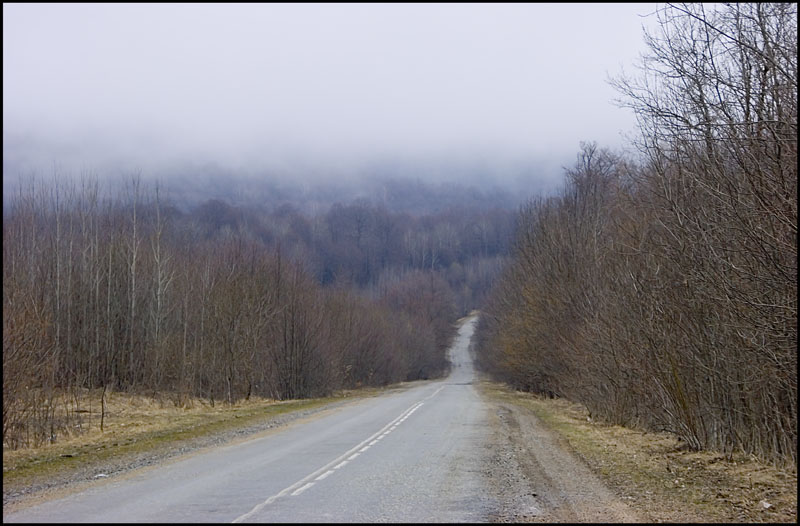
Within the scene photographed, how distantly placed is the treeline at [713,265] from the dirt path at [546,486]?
2941mm

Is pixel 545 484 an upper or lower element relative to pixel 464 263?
lower

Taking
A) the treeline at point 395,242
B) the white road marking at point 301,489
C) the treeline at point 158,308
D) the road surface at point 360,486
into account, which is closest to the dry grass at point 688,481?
the road surface at point 360,486

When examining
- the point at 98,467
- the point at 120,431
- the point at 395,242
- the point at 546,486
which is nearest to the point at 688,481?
the point at 546,486

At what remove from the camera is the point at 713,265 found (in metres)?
11.9

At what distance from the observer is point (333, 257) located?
500ft

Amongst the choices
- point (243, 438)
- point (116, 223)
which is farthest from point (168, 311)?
point (243, 438)

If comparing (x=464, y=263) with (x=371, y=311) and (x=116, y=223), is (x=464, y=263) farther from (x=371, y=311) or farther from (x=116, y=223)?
(x=116, y=223)

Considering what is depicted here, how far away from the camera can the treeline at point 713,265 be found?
9359mm

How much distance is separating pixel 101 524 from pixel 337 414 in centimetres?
2125

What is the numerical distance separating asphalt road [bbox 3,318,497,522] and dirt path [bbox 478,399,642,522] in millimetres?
356

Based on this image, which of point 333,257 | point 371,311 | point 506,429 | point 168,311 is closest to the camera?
point 506,429

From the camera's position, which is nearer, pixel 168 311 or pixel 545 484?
pixel 545 484

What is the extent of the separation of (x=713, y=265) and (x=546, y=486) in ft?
15.8

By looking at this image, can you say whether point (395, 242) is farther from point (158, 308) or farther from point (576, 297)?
point (576, 297)
